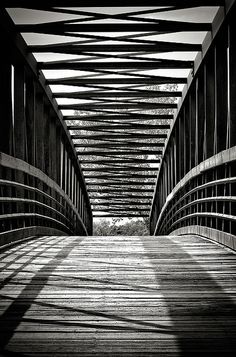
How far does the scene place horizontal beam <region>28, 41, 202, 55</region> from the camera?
859cm

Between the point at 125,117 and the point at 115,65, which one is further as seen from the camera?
the point at 125,117

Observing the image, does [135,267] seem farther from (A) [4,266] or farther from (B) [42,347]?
(B) [42,347]

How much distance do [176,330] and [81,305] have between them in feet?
2.73

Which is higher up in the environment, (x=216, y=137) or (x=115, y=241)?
(x=216, y=137)

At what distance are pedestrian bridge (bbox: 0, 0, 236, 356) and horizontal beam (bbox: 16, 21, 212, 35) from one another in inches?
0.5

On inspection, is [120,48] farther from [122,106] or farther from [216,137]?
[122,106]

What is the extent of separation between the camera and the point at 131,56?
9.33 m

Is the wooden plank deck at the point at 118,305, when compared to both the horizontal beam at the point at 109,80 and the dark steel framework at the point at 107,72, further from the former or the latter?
the horizontal beam at the point at 109,80

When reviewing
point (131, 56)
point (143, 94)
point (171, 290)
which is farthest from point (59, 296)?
point (143, 94)

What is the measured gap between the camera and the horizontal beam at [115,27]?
7598mm

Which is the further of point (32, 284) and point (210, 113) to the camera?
point (210, 113)

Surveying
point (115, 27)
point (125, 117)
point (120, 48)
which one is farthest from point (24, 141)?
point (125, 117)

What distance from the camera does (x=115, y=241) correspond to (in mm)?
8711

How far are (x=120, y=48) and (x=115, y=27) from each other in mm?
1031
